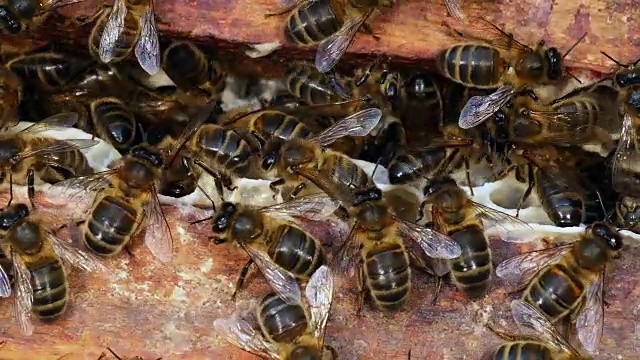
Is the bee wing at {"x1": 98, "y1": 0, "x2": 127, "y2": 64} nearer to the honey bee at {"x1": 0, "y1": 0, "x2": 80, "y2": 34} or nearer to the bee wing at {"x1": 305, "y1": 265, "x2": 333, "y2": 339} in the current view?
the honey bee at {"x1": 0, "y1": 0, "x2": 80, "y2": 34}

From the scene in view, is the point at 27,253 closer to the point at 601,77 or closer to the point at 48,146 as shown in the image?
the point at 48,146

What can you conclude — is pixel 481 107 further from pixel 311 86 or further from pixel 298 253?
pixel 298 253

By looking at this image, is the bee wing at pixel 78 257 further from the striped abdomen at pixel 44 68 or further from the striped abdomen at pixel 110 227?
the striped abdomen at pixel 44 68

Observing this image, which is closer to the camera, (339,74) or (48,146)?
(48,146)

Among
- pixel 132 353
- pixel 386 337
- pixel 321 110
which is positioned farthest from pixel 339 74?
pixel 132 353

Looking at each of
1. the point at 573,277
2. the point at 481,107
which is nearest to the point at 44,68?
the point at 481,107

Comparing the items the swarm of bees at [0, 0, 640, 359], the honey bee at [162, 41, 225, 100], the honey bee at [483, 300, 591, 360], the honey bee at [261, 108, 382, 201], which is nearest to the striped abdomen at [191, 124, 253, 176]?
the swarm of bees at [0, 0, 640, 359]

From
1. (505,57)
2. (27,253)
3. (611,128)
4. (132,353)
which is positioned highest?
(505,57)
